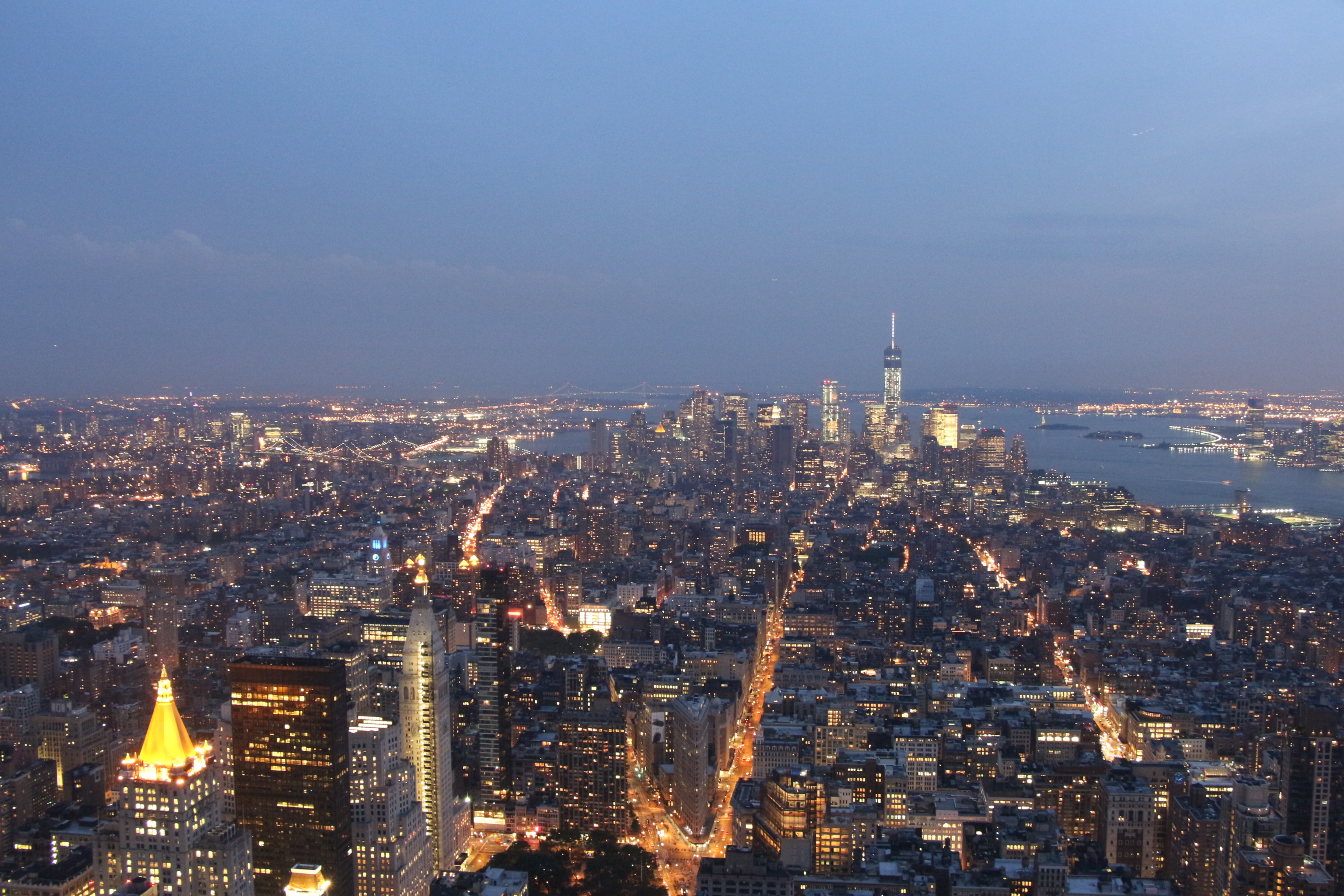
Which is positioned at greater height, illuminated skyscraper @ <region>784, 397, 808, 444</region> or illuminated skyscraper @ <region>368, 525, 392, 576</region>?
illuminated skyscraper @ <region>784, 397, 808, 444</region>

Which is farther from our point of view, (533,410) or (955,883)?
(533,410)

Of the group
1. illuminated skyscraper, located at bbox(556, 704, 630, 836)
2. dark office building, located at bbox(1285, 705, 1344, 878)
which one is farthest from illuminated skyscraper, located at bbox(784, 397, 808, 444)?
dark office building, located at bbox(1285, 705, 1344, 878)

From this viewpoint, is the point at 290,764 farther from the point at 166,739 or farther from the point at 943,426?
the point at 943,426

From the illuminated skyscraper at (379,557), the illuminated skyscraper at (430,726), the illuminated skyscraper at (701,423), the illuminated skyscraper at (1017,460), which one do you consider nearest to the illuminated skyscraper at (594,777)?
the illuminated skyscraper at (430,726)

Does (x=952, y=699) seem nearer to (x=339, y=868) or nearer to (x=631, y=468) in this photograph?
(x=339, y=868)

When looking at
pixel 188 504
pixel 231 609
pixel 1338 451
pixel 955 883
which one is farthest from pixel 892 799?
pixel 1338 451

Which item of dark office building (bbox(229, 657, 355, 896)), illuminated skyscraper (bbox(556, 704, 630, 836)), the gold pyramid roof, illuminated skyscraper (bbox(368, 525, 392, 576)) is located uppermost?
the gold pyramid roof

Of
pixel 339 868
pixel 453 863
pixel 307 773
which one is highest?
pixel 307 773

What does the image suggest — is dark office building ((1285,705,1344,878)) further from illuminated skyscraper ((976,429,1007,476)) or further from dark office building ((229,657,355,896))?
illuminated skyscraper ((976,429,1007,476))
